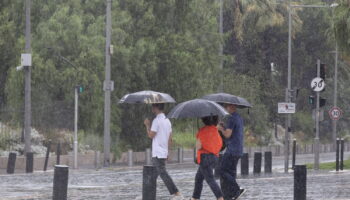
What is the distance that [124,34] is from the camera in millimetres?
44812

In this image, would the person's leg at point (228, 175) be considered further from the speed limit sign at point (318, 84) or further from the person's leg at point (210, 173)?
the speed limit sign at point (318, 84)

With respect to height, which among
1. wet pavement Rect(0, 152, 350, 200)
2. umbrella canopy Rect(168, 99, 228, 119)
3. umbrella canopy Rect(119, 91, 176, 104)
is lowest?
wet pavement Rect(0, 152, 350, 200)

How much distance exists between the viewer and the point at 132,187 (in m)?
24.0

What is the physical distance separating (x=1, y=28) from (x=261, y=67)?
98.0 feet

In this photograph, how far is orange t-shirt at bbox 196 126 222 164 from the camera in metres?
16.7

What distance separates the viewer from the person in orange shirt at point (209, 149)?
55.0 ft

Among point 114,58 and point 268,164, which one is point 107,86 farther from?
Result: point 268,164

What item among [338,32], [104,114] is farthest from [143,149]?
[338,32]

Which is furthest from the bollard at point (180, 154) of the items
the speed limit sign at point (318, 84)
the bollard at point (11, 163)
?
the bollard at point (11, 163)

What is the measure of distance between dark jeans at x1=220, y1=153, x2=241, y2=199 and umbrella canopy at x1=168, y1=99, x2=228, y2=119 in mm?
1193

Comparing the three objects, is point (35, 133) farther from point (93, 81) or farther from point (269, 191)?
point (269, 191)

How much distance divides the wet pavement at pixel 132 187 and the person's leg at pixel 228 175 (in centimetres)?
213

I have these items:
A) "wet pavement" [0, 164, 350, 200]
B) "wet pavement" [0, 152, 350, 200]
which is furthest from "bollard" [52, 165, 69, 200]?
"wet pavement" [0, 164, 350, 200]

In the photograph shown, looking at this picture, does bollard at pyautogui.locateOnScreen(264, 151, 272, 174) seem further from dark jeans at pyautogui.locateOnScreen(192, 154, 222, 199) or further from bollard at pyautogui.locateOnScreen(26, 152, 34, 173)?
dark jeans at pyautogui.locateOnScreen(192, 154, 222, 199)
